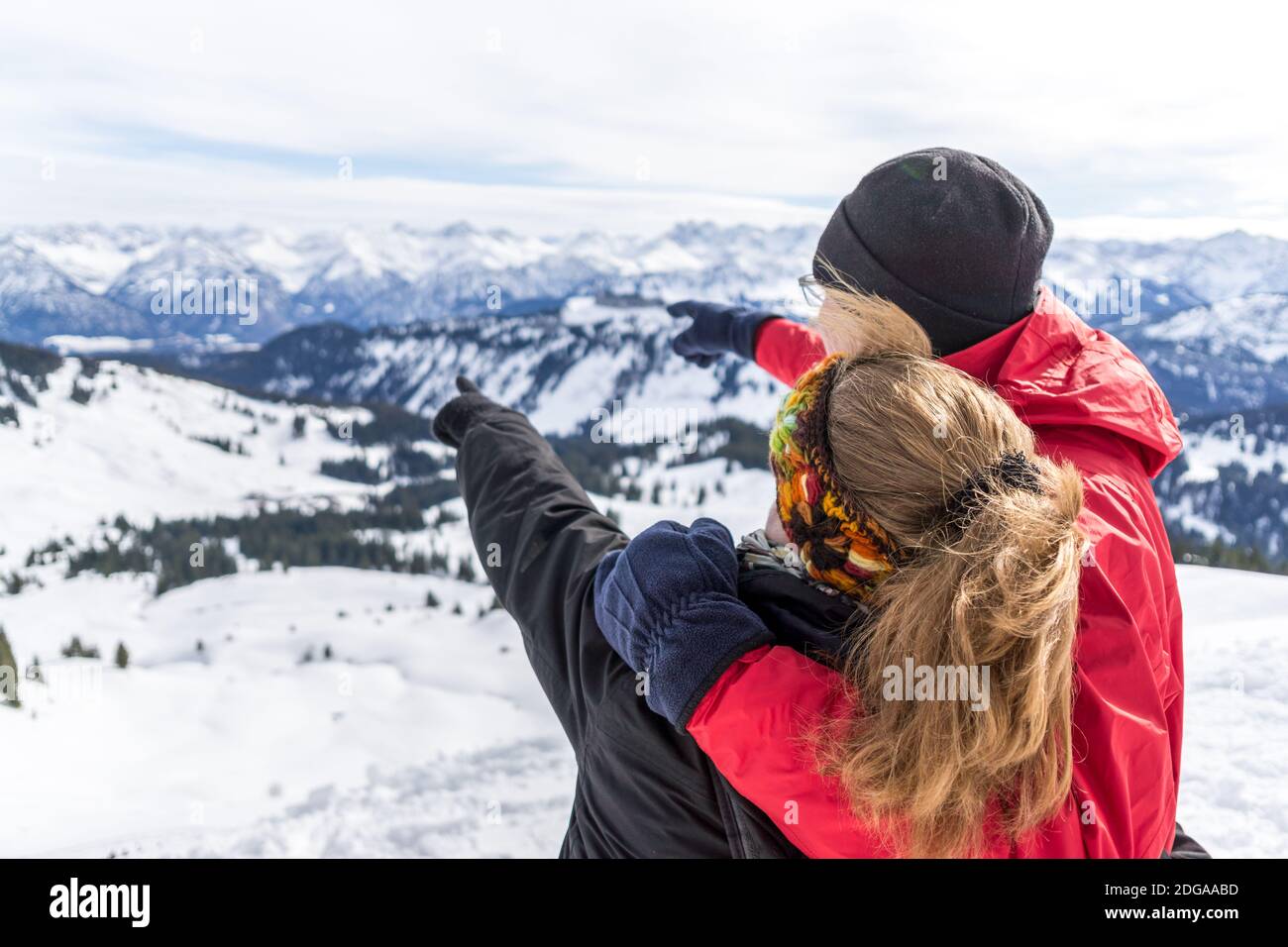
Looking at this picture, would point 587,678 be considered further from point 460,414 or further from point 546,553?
point 460,414

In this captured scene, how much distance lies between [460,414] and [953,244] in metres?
1.60

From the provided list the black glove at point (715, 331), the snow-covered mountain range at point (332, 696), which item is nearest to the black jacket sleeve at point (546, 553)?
the black glove at point (715, 331)

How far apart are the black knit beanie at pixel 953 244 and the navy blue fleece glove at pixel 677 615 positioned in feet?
3.13

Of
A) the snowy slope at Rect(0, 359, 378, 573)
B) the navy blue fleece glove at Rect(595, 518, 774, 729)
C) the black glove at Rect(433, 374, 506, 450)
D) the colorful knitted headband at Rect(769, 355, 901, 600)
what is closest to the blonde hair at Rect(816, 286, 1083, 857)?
the colorful knitted headband at Rect(769, 355, 901, 600)

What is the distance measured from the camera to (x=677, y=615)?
160cm

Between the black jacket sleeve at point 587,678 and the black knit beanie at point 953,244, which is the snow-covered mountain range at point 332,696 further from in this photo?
the black jacket sleeve at point 587,678

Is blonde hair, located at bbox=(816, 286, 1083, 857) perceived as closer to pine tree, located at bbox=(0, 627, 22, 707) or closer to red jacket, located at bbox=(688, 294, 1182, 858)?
red jacket, located at bbox=(688, 294, 1182, 858)

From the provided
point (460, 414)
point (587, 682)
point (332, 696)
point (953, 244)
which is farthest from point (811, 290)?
point (332, 696)

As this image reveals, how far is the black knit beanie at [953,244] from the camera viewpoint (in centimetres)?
210

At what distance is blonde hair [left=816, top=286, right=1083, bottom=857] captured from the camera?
137cm

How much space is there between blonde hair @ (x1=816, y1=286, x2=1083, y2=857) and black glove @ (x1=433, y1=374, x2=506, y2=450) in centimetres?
A: 134

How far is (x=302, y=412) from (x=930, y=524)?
207033mm

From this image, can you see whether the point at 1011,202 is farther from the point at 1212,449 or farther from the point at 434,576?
the point at 1212,449
